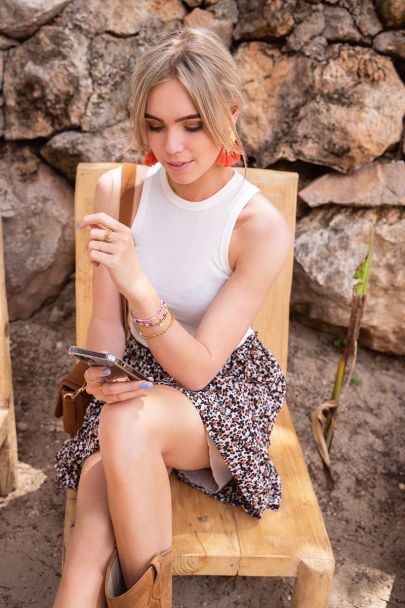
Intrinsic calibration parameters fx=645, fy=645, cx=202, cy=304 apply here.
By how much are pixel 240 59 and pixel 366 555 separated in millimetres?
2049

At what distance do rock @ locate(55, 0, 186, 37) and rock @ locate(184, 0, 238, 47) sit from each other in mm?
68

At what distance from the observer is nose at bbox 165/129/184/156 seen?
171cm

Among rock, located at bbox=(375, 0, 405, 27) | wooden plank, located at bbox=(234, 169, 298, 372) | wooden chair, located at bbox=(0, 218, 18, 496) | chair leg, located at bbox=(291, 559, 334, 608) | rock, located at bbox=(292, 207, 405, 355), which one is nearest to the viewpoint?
chair leg, located at bbox=(291, 559, 334, 608)

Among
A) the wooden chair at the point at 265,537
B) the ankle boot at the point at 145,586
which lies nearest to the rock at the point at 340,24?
the wooden chair at the point at 265,537

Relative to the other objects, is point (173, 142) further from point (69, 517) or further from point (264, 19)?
point (264, 19)

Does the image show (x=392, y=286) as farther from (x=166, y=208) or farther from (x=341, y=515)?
(x=166, y=208)

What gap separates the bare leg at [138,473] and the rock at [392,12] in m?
1.85

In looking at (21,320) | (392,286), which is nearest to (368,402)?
(392,286)

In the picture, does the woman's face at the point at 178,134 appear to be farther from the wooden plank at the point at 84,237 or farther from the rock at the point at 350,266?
the rock at the point at 350,266

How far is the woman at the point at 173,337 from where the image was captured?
156 cm

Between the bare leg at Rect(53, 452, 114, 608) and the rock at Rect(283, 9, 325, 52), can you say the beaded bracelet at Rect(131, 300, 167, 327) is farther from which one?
the rock at Rect(283, 9, 325, 52)

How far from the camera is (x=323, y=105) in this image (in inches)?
104

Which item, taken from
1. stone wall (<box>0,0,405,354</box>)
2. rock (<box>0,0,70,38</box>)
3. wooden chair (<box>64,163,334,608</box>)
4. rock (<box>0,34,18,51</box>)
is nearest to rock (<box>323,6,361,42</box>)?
stone wall (<box>0,0,405,354</box>)

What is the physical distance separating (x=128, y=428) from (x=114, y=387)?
0.11 metres
